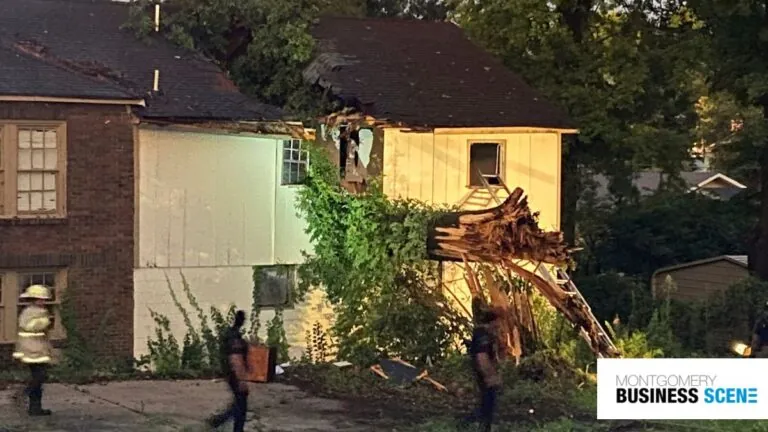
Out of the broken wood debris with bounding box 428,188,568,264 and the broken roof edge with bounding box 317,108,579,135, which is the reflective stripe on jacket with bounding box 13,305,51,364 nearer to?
the broken wood debris with bounding box 428,188,568,264

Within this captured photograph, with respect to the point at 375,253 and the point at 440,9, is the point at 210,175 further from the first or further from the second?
the point at 440,9

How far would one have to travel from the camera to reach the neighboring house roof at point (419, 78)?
24.2 metres

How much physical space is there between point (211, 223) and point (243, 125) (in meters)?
1.83

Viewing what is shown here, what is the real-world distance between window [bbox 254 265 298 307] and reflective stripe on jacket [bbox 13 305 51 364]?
29.4ft

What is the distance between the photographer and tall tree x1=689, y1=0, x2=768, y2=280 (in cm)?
2738

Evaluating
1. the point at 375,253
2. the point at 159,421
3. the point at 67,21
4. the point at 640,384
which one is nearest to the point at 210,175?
the point at 375,253

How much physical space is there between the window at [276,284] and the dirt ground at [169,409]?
4.62 metres

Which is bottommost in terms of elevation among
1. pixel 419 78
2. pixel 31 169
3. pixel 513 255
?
pixel 513 255

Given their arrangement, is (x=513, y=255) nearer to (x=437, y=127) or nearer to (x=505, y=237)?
(x=505, y=237)

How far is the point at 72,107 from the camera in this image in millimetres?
20453

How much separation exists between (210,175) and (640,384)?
10858 mm

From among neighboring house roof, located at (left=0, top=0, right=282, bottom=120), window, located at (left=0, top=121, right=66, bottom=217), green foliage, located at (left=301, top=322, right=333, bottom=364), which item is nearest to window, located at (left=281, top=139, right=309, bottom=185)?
neighboring house roof, located at (left=0, top=0, right=282, bottom=120)

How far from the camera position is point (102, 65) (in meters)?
22.3

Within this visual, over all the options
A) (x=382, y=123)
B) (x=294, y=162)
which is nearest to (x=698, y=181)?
(x=382, y=123)
